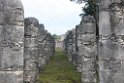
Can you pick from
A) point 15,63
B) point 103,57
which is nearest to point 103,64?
point 103,57

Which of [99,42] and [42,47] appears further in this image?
[42,47]

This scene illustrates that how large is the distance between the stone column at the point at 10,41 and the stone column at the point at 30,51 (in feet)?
18.2

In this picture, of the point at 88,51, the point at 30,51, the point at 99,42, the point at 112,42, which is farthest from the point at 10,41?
the point at 88,51

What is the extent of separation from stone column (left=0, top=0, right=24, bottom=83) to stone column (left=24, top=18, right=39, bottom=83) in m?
5.55

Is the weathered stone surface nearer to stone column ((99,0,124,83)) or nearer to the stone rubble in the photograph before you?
the stone rubble

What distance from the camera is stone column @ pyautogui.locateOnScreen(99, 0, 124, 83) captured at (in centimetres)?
890

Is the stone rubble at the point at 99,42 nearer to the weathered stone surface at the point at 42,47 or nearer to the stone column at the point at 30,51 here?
the stone column at the point at 30,51

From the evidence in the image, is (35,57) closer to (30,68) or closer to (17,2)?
(30,68)

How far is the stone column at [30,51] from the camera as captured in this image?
1670 cm

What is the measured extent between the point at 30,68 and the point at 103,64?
8.20 meters

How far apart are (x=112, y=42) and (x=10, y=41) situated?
Answer: 323cm

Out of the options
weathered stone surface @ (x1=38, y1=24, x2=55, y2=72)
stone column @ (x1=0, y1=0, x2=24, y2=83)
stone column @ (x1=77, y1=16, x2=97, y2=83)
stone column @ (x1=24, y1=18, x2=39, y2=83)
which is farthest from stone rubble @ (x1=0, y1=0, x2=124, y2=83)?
weathered stone surface @ (x1=38, y1=24, x2=55, y2=72)

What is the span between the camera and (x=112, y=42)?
9.02 metres

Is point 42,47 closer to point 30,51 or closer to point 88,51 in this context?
point 88,51
